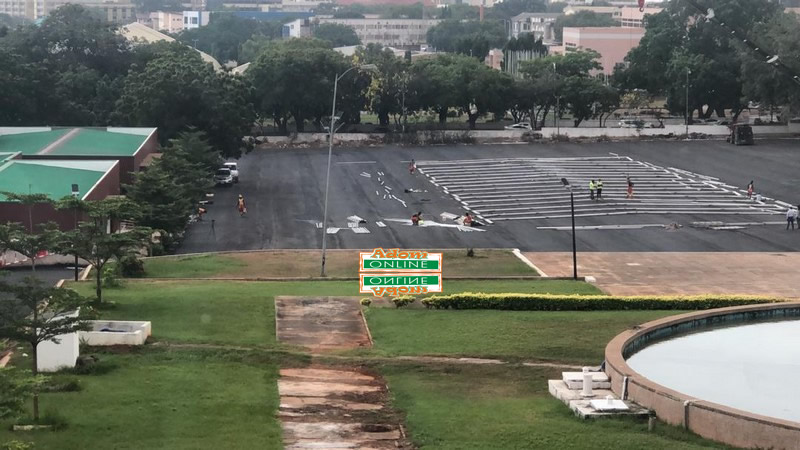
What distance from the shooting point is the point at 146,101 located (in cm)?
7200

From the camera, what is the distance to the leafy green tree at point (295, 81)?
88.2 metres

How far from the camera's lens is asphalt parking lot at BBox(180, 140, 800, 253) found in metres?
53.6

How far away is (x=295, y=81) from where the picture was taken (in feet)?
290

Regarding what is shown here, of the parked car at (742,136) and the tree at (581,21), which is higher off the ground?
the tree at (581,21)

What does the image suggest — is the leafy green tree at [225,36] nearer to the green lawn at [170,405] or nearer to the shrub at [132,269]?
the shrub at [132,269]

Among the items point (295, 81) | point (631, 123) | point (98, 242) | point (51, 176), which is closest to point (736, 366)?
point (98, 242)

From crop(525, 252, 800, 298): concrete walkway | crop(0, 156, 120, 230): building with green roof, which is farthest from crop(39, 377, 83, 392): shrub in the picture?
crop(0, 156, 120, 230): building with green roof

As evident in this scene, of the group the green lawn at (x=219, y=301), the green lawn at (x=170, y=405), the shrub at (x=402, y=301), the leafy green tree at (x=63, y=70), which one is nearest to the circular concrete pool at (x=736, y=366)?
the green lawn at (x=170, y=405)

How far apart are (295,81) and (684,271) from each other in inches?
1886

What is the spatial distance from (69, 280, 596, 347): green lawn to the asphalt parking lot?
462 inches

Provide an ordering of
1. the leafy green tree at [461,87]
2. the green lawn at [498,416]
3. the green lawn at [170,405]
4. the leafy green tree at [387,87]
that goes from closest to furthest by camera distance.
→ the green lawn at [170,405] < the green lawn at [498,416] < the leafy green tree at [387,87] < the leafy green tree at [461,87]

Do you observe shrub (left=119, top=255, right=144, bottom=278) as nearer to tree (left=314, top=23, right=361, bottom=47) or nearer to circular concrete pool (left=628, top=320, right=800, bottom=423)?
circular concrete pool (left=628, top=320, right=800, bottom=423)

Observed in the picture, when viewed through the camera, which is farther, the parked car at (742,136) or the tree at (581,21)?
the tree at (581,21)

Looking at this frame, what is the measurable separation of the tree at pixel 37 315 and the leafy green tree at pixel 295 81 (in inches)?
2490
